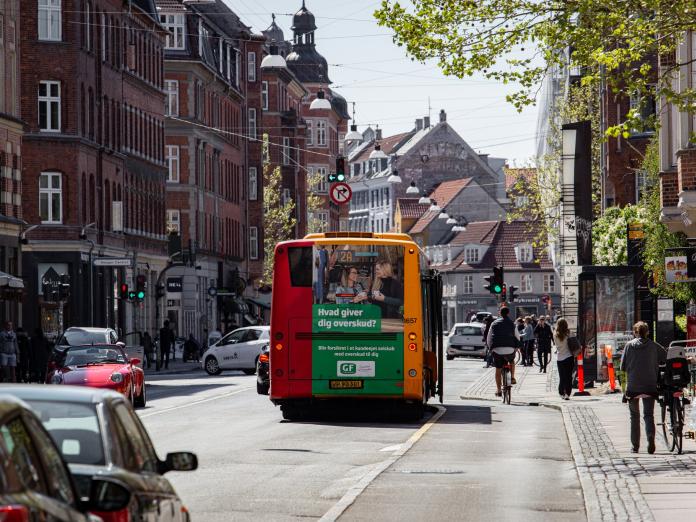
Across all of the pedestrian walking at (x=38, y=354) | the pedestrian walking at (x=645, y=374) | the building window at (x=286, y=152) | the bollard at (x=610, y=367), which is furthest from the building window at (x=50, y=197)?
the building window at (x=286, y=152)

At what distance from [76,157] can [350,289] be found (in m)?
40.3

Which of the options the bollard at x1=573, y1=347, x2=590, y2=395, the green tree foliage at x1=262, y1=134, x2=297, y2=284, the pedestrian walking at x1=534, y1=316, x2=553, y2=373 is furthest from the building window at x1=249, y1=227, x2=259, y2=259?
the bollard at x1=573, y1=347, x2=590, y2=395

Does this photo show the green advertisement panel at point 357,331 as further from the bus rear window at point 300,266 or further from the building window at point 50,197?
the building window at point 50,197

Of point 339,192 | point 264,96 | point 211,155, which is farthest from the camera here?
point 264,96

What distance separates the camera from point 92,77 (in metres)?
68.4

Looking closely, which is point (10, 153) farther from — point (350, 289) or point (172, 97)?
point (350, 289)

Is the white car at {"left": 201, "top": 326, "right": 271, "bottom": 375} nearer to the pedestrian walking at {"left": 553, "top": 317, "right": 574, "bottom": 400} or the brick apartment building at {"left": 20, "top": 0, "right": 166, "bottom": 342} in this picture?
the brick apartment building at {"left": 20, "top": 0, "right": 166, "bottom": 342}

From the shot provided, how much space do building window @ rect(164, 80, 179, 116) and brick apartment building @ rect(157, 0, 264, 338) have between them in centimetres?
5

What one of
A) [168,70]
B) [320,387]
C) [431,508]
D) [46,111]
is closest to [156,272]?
[168,70]

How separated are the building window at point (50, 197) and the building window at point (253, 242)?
4332 cm

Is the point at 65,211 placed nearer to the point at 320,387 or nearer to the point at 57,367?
the point at 57,367

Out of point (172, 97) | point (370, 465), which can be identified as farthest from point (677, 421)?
point (172, 97)

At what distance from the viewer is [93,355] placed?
1325 inches

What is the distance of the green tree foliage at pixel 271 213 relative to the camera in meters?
115
